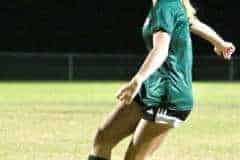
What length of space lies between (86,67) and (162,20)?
29.9 metres

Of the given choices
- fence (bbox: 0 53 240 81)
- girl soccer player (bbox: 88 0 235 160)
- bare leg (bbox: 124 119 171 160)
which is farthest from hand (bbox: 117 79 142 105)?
fence (bbox: 0 53 240 81)

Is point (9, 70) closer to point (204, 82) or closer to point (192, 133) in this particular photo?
point (204, 82)

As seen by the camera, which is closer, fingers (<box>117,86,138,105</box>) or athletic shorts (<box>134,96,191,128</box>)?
fingers (<box>117,86,138,105</box>)

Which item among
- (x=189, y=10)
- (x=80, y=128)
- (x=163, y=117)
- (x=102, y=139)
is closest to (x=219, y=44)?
(x=189, y=10)

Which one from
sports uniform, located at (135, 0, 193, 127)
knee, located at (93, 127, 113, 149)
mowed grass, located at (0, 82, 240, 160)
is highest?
sports uniform, located at (135, 0, 193, 127)

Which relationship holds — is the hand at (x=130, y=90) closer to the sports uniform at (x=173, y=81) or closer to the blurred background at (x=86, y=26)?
the sports uniform at (x=173, y=81)

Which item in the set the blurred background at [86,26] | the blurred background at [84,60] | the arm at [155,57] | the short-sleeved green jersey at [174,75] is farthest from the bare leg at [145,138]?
the blurred background at [86,26]

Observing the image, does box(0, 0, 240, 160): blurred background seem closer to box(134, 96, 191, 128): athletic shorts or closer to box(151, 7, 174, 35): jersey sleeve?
box(134, 96, 191, 128): athletic shorts

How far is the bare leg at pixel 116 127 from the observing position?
659 centimetres

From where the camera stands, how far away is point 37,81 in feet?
115

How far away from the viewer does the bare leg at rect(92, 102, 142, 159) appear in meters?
6.59

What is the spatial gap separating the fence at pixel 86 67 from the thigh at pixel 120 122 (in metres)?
28.8

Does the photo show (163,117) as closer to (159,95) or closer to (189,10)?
(159,95)

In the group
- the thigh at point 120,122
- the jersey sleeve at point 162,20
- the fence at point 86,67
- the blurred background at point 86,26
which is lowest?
the fence at point 86,67
